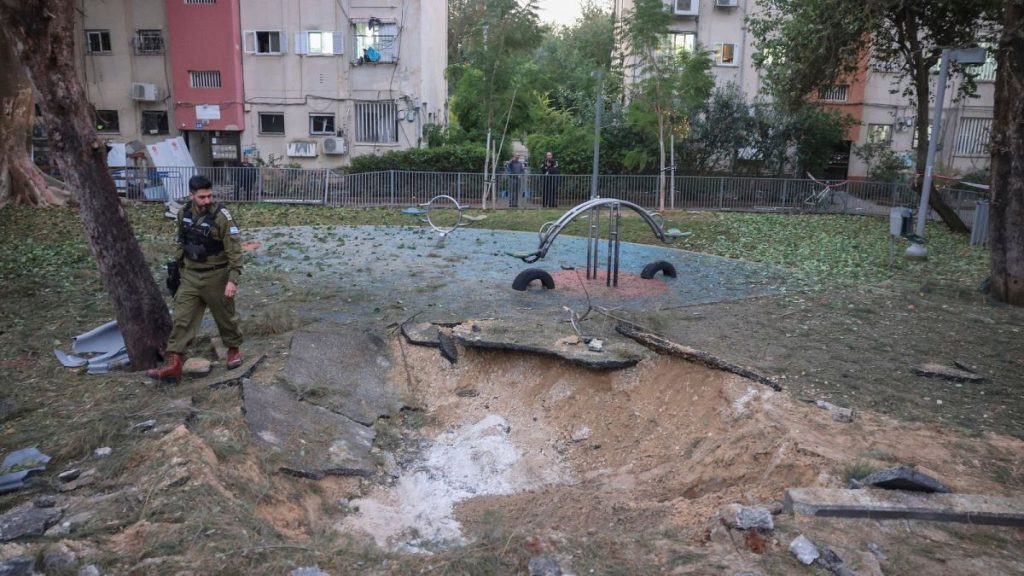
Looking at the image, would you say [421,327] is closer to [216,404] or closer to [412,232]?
[216,404]

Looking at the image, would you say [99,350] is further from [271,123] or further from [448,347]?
[271,123]

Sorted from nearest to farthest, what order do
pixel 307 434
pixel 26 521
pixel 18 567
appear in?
pixel 18 567 → pixel 26 521 → pixel 307 434

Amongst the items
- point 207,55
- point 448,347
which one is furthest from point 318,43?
point 448,347

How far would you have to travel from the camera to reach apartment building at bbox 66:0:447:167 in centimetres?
2539

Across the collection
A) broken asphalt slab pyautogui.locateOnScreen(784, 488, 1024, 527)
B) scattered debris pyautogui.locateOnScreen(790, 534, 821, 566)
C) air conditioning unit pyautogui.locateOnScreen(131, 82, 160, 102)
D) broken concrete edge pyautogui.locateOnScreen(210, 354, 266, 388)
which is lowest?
scattered debris pyautogui.locateOnScreen(790, 534, 821, 566)

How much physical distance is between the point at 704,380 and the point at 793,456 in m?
1.64

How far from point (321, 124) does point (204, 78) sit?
13.5ft

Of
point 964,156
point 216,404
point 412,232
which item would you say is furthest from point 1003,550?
point 964,156

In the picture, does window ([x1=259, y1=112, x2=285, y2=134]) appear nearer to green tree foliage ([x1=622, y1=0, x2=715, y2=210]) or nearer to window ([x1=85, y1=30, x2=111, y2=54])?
window ([x1=85, y1=30, x2=111, y2=54])

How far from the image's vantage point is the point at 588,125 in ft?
84.3

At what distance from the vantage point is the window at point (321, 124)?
85.9 ft

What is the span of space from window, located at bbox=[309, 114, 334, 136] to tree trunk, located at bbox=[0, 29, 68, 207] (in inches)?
348

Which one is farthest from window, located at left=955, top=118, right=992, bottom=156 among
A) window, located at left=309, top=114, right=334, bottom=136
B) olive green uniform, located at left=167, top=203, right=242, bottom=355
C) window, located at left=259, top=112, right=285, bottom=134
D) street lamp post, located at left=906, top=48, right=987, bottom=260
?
olive green uniform, located at left=167, top=203, right=242, bottom=355

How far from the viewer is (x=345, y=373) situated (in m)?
7.23
